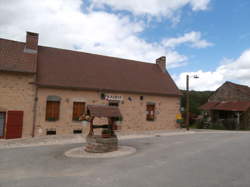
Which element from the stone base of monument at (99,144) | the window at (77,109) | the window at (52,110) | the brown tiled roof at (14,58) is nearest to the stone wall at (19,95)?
the brown tiled roof at (14,58)

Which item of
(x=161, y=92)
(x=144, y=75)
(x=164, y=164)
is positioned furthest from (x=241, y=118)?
(x=164, y=164)

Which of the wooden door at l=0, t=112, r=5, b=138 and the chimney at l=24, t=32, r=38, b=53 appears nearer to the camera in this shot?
the wooden door at l=0, t=112, r=5, b=138

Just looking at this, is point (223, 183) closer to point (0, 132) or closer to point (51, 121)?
point (51, 121)

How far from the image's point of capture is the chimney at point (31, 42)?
1351 centimetres

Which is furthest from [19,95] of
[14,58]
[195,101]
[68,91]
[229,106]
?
[195,101]

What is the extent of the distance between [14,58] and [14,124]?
411cm

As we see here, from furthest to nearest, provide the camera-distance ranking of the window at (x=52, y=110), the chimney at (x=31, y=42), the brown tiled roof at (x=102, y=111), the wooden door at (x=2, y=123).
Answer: the chimney at (x=31, y=42) < the window at (x=52, y=110) < the wooden door at (x=2, y=123) < the brown tiled roof at (x=102, y=111)

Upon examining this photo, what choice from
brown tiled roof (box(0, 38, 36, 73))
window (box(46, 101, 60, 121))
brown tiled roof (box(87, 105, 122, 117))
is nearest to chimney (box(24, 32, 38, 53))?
brown tiled roof (box(0, 38, 36, 73))

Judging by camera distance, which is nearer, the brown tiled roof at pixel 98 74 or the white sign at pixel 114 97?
the brown tiled roof at pixel 98 74

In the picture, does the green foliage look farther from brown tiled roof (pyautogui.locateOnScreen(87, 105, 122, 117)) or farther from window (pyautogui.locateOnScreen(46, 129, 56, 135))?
brown tiled roof (pyautogui.locateOnScreen(87, 105, 122, 117))

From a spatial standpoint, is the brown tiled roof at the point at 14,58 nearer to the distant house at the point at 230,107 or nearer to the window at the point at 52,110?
the window at the point at 52,110

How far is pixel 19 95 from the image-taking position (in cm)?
1184

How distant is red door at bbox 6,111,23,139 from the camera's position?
1141 cm

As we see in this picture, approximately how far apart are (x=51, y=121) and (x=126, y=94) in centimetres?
554
